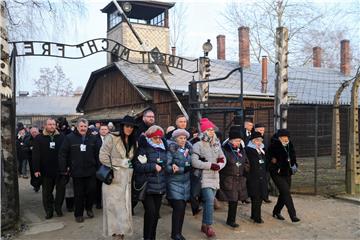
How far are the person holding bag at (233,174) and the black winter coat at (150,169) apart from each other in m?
1.22

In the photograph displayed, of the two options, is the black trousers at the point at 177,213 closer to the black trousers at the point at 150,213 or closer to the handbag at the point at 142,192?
the black trousers at the point at 150,213

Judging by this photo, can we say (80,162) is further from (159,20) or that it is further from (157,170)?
(159,20)

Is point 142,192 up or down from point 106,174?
down

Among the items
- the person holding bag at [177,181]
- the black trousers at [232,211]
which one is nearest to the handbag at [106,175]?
the person holding bag at [177,181]

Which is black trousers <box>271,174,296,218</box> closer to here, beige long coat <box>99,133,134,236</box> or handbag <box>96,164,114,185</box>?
beige long coat <box>99,133,134,236</box>

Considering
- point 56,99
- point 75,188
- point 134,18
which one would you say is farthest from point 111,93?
point 56,99

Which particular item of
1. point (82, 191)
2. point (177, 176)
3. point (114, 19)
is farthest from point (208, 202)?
point (114, 19)

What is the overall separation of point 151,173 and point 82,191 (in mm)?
2292

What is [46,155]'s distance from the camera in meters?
7.49

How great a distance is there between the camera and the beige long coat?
532cm

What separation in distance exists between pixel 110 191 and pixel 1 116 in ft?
8.69

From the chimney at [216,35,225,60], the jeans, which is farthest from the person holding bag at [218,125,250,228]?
the chimney at [216,35,225,60]

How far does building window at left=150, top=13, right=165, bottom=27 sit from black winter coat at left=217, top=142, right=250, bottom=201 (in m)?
21.0

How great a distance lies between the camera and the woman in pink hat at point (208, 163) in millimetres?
5757
